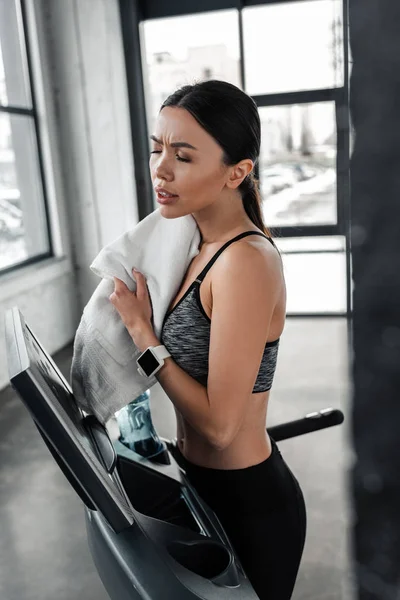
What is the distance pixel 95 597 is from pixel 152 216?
1491mm

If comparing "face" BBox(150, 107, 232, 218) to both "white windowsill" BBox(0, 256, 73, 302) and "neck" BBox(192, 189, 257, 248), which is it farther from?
"white windowsill" BBox(0, 256, 73, 302)

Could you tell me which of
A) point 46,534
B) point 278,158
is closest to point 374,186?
point 46,534

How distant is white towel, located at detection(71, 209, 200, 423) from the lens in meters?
0.98

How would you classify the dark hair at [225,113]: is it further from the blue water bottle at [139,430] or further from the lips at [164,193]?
the blue water bottle at [139,430]

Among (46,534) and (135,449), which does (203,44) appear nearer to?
(46,534)

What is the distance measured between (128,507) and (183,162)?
1.76 ft

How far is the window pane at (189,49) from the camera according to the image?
4.65 m

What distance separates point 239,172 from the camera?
0.99 m

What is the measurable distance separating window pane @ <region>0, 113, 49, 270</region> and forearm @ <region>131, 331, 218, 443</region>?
3468 mm

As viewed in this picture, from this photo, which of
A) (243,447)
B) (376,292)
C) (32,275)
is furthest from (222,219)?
(32,275)

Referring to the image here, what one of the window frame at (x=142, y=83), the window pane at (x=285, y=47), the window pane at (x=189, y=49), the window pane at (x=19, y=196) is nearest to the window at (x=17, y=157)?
the window pane at (x=19, y=196)

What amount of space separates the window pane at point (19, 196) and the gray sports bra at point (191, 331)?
3.41m

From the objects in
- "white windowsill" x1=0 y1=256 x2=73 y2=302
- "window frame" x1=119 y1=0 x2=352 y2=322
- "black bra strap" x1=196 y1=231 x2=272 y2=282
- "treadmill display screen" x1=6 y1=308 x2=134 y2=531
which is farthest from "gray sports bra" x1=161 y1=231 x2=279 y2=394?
"window frame" x1=119 y1=0 x2=352 y2=322

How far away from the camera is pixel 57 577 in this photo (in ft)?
6.75
